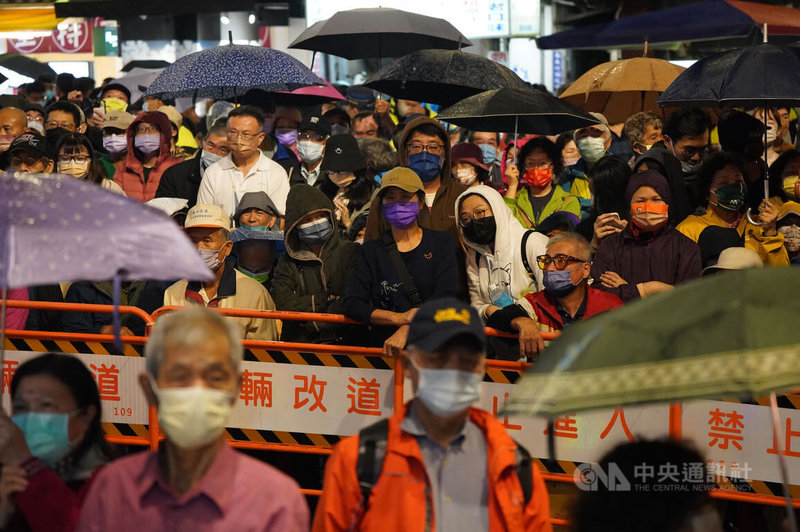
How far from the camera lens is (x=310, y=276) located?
7.91 metres

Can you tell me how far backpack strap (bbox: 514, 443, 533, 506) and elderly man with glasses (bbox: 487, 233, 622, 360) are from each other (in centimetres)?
233

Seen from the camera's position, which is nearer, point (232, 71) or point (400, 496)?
point (400, 496)

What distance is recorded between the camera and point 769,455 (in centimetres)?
657

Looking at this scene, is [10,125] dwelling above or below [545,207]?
above

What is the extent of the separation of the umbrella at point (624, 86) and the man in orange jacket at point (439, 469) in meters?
8.30

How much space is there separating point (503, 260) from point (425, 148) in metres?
1.42

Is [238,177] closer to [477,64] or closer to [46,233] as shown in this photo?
[477,64]

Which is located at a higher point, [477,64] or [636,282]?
[477,64]

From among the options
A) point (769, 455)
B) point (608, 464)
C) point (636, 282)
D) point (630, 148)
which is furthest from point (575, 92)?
point (608, 464)

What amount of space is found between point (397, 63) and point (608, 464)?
6241 millimetres

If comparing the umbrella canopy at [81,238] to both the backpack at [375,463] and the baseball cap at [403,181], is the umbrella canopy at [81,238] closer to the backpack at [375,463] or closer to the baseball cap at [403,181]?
the backpack at [375,463]

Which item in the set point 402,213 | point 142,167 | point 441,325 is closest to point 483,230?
point 402,213

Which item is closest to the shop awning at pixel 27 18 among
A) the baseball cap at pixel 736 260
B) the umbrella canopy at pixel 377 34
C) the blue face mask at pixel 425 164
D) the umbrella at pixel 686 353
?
the umbrella canopy at pixel 377 34

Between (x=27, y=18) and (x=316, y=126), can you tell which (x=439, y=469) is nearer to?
(x=316, y=126)
